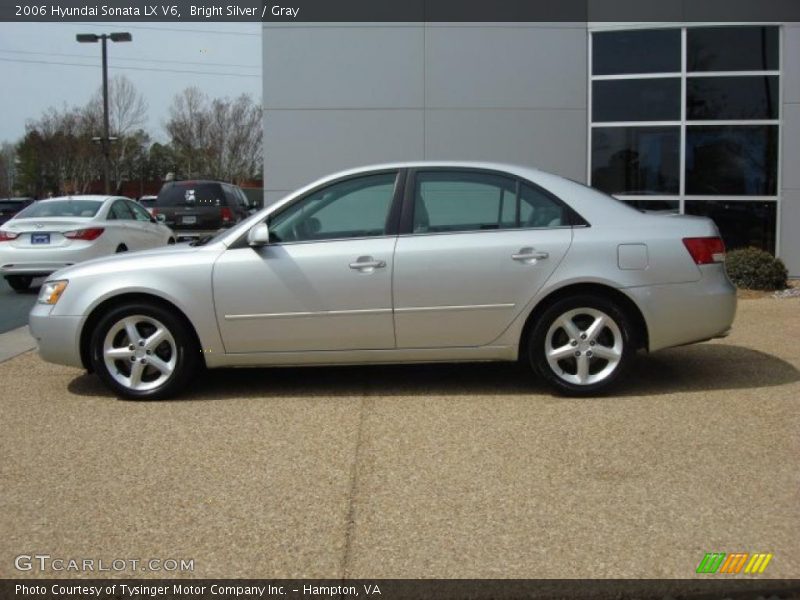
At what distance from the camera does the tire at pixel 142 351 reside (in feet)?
18.9

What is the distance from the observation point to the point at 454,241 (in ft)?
18.8

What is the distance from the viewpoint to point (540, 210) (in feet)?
19.2

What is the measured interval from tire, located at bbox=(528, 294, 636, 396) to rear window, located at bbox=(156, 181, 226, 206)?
13686mm

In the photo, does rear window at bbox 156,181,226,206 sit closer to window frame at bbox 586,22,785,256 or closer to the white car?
the white car

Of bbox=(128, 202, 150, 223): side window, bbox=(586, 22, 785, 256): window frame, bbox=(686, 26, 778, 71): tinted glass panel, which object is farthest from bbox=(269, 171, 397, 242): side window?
bbox=(128, 202, 150, 223): side window

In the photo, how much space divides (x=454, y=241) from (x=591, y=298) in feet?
3.21

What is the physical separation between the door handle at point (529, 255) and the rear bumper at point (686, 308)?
→ 1.95ft

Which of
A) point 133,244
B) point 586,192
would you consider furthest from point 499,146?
point 586,192

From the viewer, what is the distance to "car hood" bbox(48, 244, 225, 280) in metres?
5.78

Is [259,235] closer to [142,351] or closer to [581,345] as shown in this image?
[142,351]

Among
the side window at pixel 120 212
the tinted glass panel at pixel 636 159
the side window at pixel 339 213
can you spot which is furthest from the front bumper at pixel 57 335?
the tinted glass panel at pixel 636 159

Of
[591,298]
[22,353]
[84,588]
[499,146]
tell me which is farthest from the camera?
[499,146]

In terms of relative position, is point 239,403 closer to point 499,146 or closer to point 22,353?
point 22,353

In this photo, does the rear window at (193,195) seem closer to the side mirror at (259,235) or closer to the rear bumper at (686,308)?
the side mirror at (259,235)
